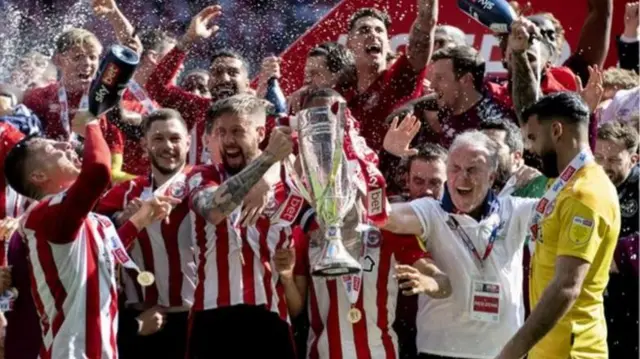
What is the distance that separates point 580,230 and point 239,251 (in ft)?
5.44

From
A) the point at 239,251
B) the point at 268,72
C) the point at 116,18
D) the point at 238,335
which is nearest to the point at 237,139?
the point at 239,251

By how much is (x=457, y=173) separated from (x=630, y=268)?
48.1 inches

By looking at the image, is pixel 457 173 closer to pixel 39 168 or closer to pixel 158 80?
pixel 39 168

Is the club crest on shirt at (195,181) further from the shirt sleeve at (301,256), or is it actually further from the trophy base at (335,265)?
the trophy base at (335,265)

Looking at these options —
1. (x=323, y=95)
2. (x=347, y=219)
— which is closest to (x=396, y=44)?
(x=323, y=95)

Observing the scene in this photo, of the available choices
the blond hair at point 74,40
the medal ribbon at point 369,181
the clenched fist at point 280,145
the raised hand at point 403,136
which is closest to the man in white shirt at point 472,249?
the medal ribbon at point 369,181

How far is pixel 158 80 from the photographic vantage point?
8.70m

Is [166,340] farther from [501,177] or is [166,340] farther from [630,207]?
[630,207]

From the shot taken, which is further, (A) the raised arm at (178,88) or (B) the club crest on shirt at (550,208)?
(A) the raised arm at (178,88)

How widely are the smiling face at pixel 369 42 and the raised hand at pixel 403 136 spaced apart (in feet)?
3.02

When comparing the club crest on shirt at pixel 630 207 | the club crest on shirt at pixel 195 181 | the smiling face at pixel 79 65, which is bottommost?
the club crest on shirt at pixel 630 207

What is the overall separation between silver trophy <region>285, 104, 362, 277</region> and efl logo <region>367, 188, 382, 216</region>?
0.15 meters

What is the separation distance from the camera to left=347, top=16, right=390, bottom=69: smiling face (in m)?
8.36

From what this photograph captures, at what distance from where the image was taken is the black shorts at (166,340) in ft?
23.9
